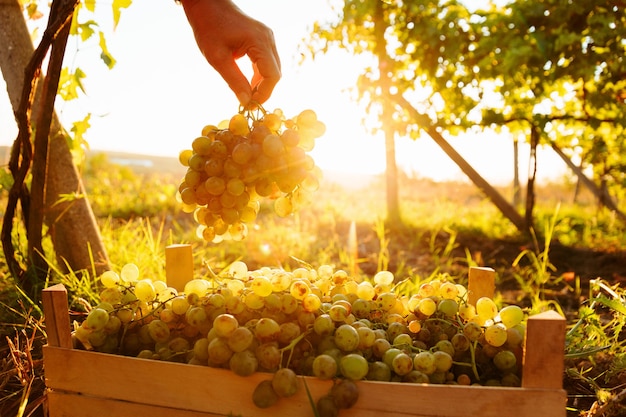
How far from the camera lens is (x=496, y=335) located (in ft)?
3.94

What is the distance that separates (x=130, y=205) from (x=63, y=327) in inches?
185

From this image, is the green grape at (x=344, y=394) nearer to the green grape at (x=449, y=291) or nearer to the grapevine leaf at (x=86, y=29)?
the green grape at (x=449, y=291)

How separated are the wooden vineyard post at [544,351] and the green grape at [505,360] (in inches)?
4.2

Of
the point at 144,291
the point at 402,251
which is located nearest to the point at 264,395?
the point at 144,291

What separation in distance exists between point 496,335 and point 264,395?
57 centimetres

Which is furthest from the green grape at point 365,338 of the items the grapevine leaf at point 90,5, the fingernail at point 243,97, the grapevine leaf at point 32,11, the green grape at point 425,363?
the grapevine leaf at point 32,11

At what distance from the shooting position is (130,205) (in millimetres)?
5711

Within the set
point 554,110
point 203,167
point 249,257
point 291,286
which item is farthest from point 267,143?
point 554,110

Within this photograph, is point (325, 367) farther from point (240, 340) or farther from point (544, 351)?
point (544, 351)

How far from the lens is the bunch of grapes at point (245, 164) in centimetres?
131

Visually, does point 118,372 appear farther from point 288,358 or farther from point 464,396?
point 464,396

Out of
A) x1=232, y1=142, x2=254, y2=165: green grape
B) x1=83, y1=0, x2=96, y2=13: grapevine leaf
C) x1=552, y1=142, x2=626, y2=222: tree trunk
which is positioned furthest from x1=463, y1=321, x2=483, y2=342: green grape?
x1=552, y1=142, x2=626, y2=222: tree trunk

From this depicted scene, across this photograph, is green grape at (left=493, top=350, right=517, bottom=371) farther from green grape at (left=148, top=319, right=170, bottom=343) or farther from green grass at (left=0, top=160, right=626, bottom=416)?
green grape at (left=148, top=319, right=170, bottom=343)

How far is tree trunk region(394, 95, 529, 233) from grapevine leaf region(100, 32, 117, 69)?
312 centimetres
